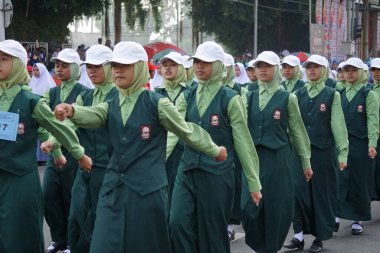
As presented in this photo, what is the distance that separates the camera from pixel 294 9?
56281 mm

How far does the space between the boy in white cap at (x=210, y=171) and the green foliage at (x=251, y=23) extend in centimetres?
4560

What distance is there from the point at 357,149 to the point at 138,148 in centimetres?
529

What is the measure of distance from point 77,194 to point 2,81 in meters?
1.54

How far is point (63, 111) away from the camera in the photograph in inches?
207

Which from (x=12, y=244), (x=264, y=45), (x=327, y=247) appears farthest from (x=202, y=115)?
(x=264, y=45)

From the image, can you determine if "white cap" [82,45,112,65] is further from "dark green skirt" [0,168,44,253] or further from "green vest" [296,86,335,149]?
"green vest" [296,86,335,149]

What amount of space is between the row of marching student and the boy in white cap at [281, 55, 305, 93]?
0.04 metres

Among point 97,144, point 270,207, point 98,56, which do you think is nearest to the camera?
point 97,144

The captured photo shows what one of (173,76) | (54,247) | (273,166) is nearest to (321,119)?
(273,166)

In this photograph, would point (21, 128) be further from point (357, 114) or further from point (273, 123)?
point (357, 114)

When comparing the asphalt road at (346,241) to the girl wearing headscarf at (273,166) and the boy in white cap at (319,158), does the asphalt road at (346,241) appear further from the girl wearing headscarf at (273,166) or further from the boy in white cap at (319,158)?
the girl wearing headscarf at (273,166)

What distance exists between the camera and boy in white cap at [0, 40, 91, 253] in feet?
19.6

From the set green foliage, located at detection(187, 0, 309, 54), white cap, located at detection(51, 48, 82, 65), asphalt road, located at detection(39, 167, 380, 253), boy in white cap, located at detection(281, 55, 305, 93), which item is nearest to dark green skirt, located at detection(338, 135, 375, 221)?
asphalt road, located at detection(39, 167, 380, 253)

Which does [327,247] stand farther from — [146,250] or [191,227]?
[146,250]
